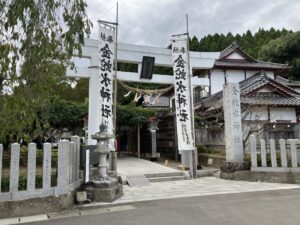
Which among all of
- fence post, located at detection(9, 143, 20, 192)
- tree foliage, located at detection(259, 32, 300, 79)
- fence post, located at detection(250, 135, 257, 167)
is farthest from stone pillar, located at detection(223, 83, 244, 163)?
tree foliage, located at detection(259, 32, 300, 79)

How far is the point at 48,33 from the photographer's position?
222 inches

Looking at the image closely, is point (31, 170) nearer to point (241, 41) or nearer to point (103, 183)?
point (103, 183)

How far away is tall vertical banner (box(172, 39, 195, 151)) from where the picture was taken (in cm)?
1264

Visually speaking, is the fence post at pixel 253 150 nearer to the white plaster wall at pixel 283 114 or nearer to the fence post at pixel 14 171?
the fence post at pixel 14 171

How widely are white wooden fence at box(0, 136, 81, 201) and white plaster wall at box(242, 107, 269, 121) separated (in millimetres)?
13181

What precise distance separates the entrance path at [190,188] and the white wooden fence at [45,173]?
1.64 meters

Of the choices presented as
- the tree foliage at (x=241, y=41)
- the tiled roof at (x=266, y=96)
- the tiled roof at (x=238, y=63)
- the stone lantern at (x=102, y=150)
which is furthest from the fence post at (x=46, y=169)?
the tree foliage at (x=241, y=41)

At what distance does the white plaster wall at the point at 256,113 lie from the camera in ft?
60.3

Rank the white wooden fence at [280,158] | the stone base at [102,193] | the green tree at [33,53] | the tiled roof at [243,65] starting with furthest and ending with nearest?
the tiled roof at [243,65], the white wooden fence at [280,158], the stone base at [102,193], the green tree at [33,53]

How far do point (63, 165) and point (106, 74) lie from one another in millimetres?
4865

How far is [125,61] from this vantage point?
40.9 ft

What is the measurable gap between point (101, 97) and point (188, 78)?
14.0 ft

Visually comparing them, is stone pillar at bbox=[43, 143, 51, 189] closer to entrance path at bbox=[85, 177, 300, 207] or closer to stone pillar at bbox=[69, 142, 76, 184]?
stone pillar at bbox=[69, 142, 76, 184]

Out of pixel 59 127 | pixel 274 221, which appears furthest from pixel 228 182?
pixel 59 127
